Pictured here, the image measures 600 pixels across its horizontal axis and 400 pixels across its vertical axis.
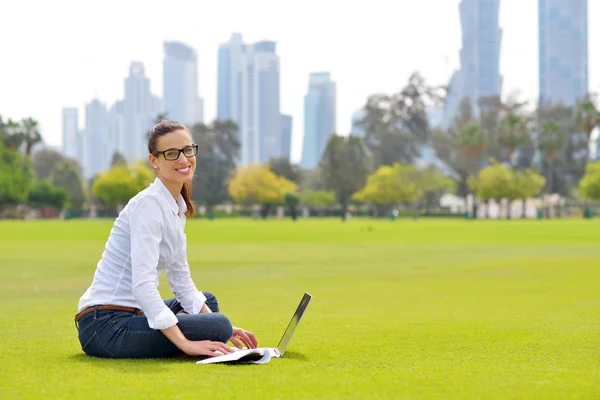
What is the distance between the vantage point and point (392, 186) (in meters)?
129

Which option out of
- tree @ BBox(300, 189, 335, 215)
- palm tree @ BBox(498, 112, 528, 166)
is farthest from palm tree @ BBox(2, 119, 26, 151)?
palm tree @ BBox(498, 112, 528, 166)

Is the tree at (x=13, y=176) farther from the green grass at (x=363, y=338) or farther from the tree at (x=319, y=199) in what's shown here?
the green grass at (x=363, y=338)

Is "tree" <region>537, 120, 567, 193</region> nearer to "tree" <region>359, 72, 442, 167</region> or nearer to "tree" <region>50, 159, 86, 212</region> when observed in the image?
"tree" <region>359, 72, 442, 167</region>

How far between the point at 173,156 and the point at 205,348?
4.94ft

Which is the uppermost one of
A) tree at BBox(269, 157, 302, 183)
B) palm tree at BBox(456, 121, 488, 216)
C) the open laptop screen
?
palm tree at BBox(456, 121, 488, 216)

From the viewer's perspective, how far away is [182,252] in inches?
286

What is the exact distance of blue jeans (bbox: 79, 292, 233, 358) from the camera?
6.81 metres

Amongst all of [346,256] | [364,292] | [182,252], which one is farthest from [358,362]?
[346,256]

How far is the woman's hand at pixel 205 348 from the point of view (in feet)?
21.8

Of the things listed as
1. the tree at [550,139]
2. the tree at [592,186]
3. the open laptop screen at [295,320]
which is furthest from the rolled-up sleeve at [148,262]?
the tree at [550,139]

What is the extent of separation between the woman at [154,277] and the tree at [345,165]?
13679 centimetres

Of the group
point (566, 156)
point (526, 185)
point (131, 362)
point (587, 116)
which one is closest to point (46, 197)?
point (526, 185)

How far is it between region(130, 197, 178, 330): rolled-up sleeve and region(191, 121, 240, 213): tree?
143454 millimetres

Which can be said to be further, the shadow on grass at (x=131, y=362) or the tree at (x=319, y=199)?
the tree at (x=319, y=199)
